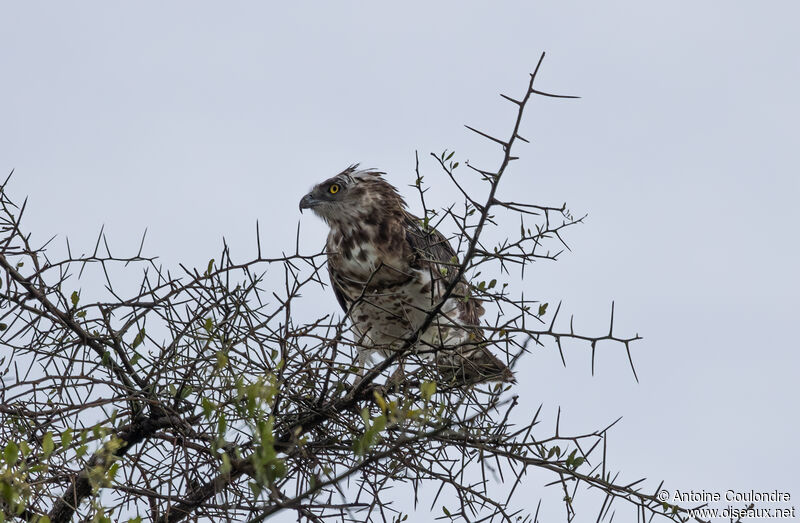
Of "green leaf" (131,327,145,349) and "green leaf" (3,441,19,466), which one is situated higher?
"green leaf" (131,327,145,349)

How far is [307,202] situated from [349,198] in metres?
0.31

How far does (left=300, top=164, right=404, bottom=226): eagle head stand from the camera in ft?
20.1

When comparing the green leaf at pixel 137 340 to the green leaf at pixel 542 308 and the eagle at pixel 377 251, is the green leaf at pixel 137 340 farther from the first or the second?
the eagle at pixel 377 251

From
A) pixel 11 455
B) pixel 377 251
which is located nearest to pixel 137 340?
pixel 11 455

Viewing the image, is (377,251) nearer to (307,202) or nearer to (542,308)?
(307,202)

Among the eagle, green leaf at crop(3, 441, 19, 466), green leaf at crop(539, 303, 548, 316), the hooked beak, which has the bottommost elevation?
green leaf at crop(3, 441, 19, 466)

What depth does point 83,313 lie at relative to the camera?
300 centimetres

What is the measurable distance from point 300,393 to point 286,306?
376 mm

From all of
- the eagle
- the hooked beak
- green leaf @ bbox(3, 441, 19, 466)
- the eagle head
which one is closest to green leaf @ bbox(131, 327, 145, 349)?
green leaf @ bbox(3, 441, 19, 466)

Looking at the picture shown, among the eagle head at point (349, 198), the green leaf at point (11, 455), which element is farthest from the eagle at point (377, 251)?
the green leaf at point (11, 455)

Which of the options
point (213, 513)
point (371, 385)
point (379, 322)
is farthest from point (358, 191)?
point (213, 513)

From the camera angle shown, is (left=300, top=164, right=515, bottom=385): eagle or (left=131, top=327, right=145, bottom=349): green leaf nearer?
(left=131, top=327, right=145, bottom=349): green leaf

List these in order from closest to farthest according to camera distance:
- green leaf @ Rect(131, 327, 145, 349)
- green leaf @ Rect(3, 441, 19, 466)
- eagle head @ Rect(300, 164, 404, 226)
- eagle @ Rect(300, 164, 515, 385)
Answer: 1. green leaf @ Rect(3, 441, 19, 466)
2. green leaf @ Rect(131, 327, 145, 349)
3. eagle @ Rect(300, 164, 515, 385)
4. eagle head @ Rect(300, 164, 404, 226)

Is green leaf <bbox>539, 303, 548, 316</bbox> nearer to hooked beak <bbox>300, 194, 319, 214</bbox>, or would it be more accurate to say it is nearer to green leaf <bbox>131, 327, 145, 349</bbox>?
green leaf <bbox>131, 327, 145, 349</bbox>
